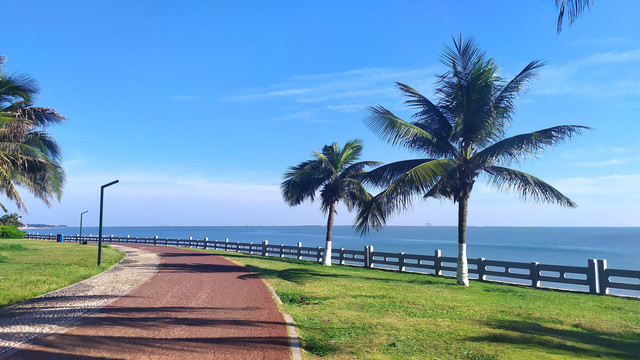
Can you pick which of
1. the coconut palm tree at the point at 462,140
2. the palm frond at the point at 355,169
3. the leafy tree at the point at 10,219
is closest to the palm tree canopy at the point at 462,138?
the coconut palm tree at the point at 462,140

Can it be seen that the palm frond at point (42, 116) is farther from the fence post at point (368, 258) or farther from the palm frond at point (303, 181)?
the fence post at point (368, 258)

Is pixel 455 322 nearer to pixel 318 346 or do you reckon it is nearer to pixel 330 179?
pixel 318 346

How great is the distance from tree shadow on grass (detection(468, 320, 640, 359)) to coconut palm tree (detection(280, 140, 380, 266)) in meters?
15.4

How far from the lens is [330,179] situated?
989 inches

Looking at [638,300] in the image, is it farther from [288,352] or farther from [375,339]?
[288,352]

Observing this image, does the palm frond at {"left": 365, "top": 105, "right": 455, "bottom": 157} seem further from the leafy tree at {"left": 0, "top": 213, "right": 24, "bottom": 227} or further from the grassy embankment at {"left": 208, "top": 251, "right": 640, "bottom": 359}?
the leafy tree at {"left": 0, "top": 213, "right": 24, "bottom": 227}

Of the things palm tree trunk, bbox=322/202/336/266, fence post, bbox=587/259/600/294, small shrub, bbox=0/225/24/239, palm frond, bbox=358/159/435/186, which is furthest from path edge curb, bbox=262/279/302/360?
small shrub, bbox=0/225/24/239

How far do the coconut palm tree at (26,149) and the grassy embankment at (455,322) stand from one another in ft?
42.5

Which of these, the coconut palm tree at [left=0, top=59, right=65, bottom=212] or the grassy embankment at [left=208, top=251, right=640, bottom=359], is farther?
the coconut palm tree at [left=0, top=59, right=65, bottom=212]

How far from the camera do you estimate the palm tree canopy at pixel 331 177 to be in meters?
24.1

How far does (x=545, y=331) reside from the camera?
840cm

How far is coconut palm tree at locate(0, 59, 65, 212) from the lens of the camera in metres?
17.8

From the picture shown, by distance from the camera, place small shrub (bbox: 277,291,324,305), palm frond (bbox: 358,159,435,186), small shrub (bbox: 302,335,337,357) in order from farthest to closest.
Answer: palm frond (bbox: 358,159,435,186) → small shrub (bbox: 277,291,324,305) → small shrub (bbox: 302,335,337,357)

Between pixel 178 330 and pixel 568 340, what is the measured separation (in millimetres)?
7356
